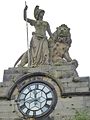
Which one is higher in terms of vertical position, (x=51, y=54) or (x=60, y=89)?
(x=51, y=54)

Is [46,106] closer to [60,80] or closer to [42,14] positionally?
[60,80]

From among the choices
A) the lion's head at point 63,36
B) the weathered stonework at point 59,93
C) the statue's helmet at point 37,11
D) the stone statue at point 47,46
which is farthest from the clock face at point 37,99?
the statue's helmet at point 37,11

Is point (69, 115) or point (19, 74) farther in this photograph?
point (19, 74)

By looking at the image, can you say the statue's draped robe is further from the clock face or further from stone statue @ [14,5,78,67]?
the clock face

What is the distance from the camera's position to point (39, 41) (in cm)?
2344

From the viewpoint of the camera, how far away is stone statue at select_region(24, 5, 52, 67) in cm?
2289

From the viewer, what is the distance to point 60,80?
21.9m

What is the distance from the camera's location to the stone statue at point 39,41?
2289 cm

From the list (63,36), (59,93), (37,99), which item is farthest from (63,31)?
(37,99)

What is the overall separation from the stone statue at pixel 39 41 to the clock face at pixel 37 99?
4.00ft

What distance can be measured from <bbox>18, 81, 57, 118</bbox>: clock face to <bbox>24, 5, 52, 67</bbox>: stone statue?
122 centimetres

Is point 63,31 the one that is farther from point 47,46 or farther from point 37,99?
point 37,99

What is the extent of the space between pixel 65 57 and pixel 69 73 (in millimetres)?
964

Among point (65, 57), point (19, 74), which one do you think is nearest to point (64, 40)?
point (65, 57)
